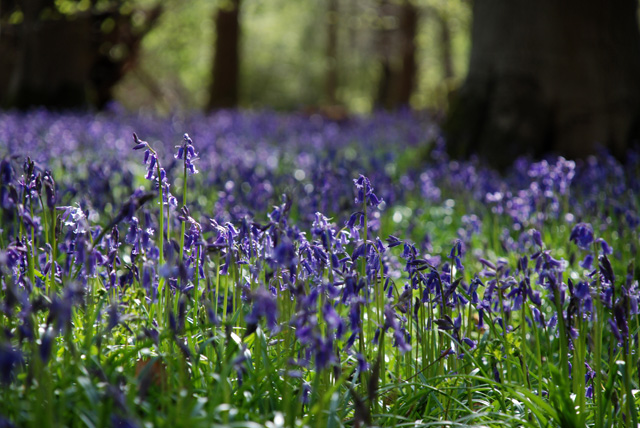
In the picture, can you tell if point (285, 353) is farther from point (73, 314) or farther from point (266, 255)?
point (73, 314)

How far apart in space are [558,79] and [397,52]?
1760 centimetres

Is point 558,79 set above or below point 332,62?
below

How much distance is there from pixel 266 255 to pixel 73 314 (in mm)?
812

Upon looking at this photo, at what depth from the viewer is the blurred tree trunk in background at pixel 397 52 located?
21.2m

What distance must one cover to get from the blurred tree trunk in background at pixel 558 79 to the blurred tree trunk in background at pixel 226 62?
444 inches

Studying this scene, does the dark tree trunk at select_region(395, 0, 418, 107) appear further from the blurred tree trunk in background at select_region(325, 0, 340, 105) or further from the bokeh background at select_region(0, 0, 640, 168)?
the blurred tree trunk in background at select_region(325, 0, 340, 105)

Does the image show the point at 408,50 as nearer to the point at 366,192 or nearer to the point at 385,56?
the point at 385,56

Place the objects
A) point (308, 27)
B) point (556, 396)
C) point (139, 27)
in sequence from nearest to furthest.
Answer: point (556, 396) → point (139, 27) → point (308, 27)

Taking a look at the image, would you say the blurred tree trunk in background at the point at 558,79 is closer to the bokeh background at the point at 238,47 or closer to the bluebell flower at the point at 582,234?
the bluebell flower at the point at 582,234

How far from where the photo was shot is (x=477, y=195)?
548 centimetres

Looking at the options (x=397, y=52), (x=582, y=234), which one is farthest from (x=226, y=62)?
(x=582, y=234)

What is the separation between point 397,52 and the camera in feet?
80.0

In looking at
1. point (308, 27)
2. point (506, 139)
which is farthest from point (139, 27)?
point (308, 27)

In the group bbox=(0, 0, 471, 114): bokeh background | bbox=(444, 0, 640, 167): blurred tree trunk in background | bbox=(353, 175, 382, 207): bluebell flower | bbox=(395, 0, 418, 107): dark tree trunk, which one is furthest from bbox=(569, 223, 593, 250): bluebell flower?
bbox=(395, 0, 418, 107): dark tree trunk
